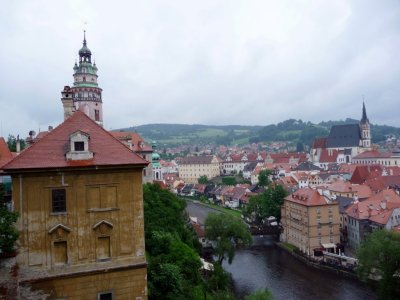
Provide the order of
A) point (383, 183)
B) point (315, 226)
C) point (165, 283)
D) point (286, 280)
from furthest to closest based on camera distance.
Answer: point (383, 183), point (315, 226), point (286, 280), point (165, 283)

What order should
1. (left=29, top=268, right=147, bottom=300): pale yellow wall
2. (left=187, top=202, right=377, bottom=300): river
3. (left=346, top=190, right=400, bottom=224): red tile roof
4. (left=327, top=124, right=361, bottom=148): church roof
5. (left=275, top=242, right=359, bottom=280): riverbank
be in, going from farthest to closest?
(left=327, top=124, right=361, bottom=148): church roof < (left=346, top=190, right=400, bottom=224): red tile roof < (left=275, top=242, right=359, bottom=280): riverbank < (left=187, top=202, right=377, bottom=300): river < (left=29, top=268, right=147, bottom=300): pale yellow wall

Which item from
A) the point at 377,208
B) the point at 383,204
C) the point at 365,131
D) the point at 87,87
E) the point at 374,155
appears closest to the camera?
the point at 377,208

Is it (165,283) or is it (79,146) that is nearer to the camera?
(79,146)

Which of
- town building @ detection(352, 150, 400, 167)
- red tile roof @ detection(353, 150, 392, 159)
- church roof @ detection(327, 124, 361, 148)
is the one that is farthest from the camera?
church roof @ detection(327, 124, 361, 148)

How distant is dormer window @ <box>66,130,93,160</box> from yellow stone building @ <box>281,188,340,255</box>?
41.0 m

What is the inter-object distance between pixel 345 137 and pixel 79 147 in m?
143

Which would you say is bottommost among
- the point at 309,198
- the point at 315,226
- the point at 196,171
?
the point at 315,226

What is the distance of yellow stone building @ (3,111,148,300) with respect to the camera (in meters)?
15.8

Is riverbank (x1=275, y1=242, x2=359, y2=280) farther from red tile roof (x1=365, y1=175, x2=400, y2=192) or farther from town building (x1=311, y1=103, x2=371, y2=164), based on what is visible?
town building (x1=311, y1=103, x2=371, y2=164)

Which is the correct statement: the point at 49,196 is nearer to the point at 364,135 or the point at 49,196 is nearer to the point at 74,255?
the point at 74,255

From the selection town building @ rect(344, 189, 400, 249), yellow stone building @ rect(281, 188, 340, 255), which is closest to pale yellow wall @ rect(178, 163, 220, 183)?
yellow stone building @ rect(281, 188, 340, 255)

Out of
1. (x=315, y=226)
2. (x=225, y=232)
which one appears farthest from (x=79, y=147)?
(x=315, y=226)

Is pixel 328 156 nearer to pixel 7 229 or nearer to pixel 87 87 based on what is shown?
pixel 87 87

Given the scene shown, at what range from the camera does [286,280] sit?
43531 millimetres
